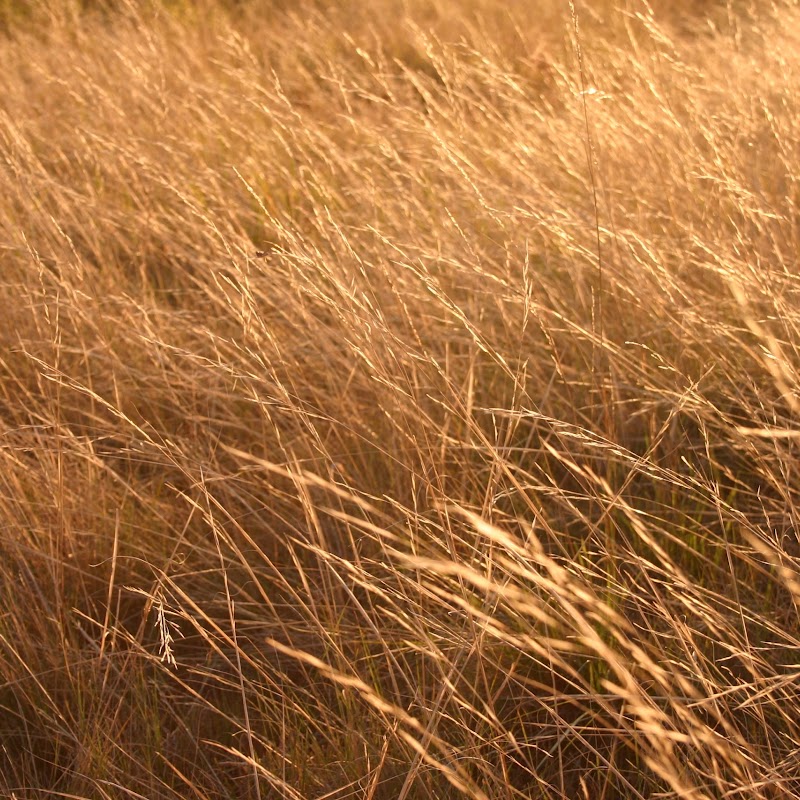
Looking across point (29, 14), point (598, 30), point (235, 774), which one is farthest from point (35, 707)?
point (29, 14)

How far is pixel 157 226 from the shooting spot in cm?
236

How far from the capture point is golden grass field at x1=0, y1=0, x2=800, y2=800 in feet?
3.95

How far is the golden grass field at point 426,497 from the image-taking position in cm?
120

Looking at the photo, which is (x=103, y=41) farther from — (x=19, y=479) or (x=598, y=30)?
(x=19, y=479)

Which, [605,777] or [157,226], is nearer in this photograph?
[605,777]

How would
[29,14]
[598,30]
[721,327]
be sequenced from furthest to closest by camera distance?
[29,14] → [598,30] → [721,327]

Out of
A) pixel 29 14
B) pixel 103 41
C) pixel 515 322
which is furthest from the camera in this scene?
pixel 29 14

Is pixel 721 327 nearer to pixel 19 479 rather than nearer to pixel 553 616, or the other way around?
pixel 553 616

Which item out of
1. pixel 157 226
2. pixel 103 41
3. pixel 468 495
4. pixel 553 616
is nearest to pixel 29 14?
pixel 103 41

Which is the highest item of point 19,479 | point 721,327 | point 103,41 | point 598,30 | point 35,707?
point 103,41

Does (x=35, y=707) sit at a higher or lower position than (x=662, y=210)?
higher

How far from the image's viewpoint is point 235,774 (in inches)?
53.6

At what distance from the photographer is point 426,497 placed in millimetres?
1295

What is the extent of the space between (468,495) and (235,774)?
2.04 feet
